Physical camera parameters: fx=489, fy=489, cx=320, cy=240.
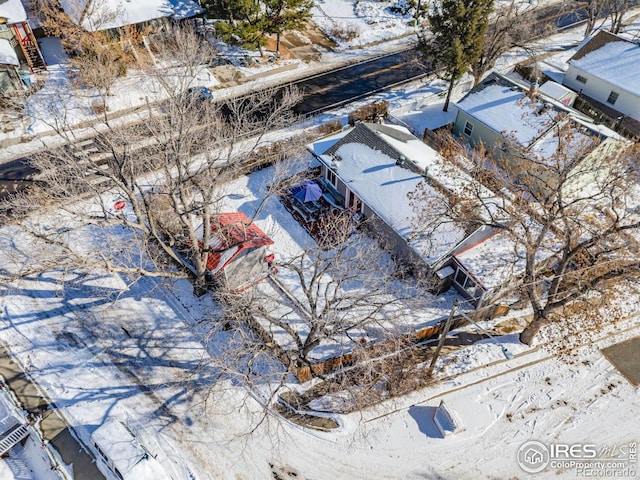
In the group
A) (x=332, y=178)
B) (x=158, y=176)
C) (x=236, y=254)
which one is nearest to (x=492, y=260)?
(x=332, y=178)

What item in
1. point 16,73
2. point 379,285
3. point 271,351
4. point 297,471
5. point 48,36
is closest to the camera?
point 297,471

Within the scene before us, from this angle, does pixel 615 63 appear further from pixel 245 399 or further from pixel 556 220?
pixel 245 399

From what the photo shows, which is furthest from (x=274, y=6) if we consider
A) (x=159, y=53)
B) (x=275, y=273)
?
(x=275, y=273)

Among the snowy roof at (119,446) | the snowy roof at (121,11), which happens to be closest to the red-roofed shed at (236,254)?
the snowy roof at (119,446)

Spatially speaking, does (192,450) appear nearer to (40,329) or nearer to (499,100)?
(40,329)

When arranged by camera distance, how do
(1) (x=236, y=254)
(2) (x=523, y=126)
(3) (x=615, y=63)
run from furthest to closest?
1. (3) (x=615, y=63)
2. (2) (x=523, y=126)
3. (1) (x=236, y=254)

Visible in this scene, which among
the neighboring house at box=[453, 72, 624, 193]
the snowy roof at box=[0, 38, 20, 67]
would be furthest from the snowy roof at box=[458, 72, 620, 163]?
the snowy roof at box=[0, 38, 20, 67]
